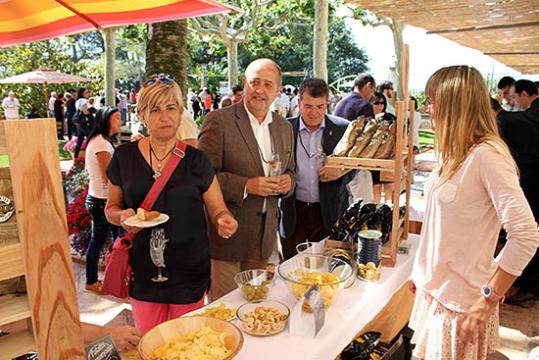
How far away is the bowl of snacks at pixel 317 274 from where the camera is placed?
1847mm

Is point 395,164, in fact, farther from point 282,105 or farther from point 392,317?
point 282,105

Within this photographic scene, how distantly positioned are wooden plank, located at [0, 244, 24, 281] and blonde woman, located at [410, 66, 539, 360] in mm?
1519

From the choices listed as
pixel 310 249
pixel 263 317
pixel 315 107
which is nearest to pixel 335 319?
pixel 263 317

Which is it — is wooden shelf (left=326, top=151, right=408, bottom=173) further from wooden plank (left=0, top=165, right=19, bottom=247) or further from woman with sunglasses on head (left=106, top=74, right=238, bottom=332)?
wooden plank (left=0, top=165, right=19, bottom=247)

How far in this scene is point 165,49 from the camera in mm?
4805

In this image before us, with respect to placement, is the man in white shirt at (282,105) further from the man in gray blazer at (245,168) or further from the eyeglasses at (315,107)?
the man in gray blazer at (245,168)

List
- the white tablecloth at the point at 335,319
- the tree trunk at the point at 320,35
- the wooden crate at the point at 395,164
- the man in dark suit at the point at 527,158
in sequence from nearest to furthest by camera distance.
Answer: the white tablecloth at the point at 335,319 < the wooden crate at the point at 395,164 < the man in dark suit at the point at 527,158 < the tree trunk at the point at 320,35

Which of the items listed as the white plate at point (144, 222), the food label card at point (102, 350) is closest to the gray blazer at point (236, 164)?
the white plate at point (144, 222)

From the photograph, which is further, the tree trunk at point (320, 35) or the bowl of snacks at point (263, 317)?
the tree trunk at point (320, 35)

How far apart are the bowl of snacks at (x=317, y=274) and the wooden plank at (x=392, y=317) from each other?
0.49 m

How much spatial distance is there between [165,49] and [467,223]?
397 cm

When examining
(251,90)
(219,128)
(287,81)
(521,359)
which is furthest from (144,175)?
(287,81)

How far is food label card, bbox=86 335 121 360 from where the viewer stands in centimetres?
126

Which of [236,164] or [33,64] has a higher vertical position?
[33,64]
